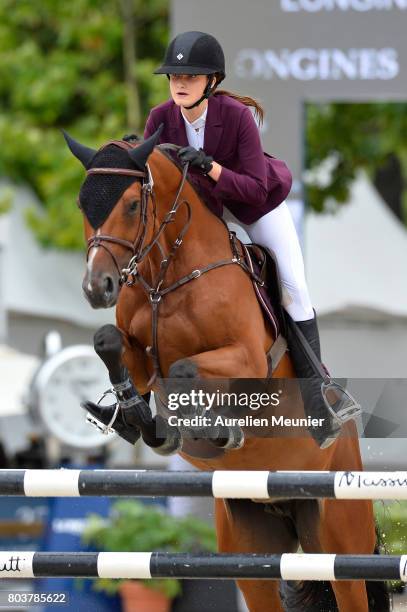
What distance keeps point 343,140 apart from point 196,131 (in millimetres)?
8345

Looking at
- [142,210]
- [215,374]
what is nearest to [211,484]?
[215,374]

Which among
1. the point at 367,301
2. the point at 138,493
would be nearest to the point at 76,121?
the point at 367,301

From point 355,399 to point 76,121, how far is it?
9.35m

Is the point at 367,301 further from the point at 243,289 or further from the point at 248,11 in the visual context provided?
the point at 243,289

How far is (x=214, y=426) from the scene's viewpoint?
14.2 feet

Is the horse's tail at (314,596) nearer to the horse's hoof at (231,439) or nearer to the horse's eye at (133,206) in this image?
the horse's hoof at (231,439)

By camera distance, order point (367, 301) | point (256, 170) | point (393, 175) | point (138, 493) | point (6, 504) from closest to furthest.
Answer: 1. point (138, 493)
2. point (256, 170)
3. point (6, 504)
4. point (367, 301)
5. point (393, 175)

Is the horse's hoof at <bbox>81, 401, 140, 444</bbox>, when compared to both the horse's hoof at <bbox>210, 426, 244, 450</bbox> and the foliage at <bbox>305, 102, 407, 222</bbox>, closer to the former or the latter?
the horse's hoof at <bbox>210, 426, 244, 450</bbox>

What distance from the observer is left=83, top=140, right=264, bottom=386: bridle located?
4.30 meters

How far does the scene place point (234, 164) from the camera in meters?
4.74

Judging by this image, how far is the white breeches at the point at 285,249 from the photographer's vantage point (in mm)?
4910

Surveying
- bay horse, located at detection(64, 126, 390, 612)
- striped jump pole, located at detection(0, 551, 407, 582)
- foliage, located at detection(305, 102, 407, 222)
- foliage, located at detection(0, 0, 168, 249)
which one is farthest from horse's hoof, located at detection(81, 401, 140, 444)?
foliage, located at detection(305, 102, 407, 222)

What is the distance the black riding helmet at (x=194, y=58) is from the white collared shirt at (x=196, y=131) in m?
0.09
